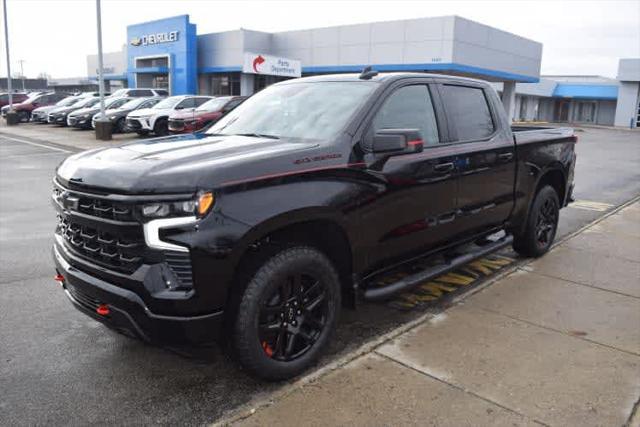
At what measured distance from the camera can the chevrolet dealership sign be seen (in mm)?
40344

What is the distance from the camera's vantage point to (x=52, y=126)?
2978 cm

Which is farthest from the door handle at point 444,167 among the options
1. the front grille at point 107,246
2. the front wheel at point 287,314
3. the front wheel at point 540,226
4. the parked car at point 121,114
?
the parked car at point 121,114

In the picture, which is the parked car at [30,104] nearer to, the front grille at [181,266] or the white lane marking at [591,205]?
the white lane marking at [591,205]

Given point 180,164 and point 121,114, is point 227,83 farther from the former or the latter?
point 180,164

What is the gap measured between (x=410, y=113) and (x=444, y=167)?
19.9 inches

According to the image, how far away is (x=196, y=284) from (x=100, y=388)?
3.54ft

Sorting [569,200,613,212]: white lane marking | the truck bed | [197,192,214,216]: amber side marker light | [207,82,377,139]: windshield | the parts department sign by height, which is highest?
the parts department sign

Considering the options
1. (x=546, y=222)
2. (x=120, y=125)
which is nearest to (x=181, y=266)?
(x=546, y=222)

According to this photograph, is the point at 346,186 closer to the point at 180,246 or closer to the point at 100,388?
the point at 180,246

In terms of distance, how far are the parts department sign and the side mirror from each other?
3449 centimetres

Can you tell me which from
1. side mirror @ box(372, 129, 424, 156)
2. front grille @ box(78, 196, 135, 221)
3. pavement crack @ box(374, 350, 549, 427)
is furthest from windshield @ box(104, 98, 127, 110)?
pavement crack @ box(374, 350, 549, 427)

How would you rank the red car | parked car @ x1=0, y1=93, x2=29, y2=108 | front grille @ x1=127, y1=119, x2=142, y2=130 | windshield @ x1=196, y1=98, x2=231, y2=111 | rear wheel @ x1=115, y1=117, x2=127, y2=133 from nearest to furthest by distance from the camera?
the red car → windshield @ x1=196, y1=98, x2=231, y2=111 → front grille @ x1=127, y1=119, x2=142, y2=130 → rear wheel @ x1=115, y1=117, x2=127, y2=133 → parked car @ x1=0, y1=93, x2=29, y2=108

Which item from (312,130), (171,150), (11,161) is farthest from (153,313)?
(11,161)

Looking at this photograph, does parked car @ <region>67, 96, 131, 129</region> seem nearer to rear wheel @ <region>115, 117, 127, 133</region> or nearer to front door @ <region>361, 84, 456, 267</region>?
rear wheel @ <region>115, 117, 127, 133</region>
